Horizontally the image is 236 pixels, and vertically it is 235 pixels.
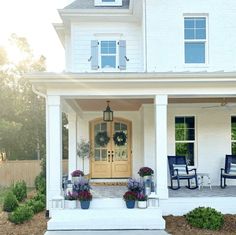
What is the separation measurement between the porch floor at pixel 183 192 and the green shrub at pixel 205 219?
4.91 feet

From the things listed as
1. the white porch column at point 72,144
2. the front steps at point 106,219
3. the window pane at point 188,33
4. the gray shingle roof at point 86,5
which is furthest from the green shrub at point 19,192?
the window pane at point 188,33

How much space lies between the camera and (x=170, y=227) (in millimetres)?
9438

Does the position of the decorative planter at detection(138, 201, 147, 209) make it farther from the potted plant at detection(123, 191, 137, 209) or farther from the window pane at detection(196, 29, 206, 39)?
the window pane at detection(196, 29, 206, 39)

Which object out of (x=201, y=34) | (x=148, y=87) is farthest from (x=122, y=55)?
(x=148, y=87)

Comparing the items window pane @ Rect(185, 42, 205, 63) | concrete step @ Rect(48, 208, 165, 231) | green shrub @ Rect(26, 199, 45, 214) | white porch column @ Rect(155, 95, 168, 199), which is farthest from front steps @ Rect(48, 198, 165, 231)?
window pane @ Rect(185, 42, 205, 63)

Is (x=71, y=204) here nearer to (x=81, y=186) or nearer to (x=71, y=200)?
(x=71, y=200)

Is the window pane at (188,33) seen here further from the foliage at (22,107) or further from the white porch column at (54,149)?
the foliage at (22,107)

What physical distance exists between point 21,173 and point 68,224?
1462 cm

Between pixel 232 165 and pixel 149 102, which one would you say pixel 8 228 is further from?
pixel 232 165

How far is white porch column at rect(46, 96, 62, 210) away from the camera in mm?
10093

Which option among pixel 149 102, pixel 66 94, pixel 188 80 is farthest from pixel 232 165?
pixel 66 94

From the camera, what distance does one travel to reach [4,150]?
30.9m

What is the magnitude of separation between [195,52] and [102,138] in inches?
182

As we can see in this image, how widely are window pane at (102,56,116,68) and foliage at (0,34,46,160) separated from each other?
14006mm
